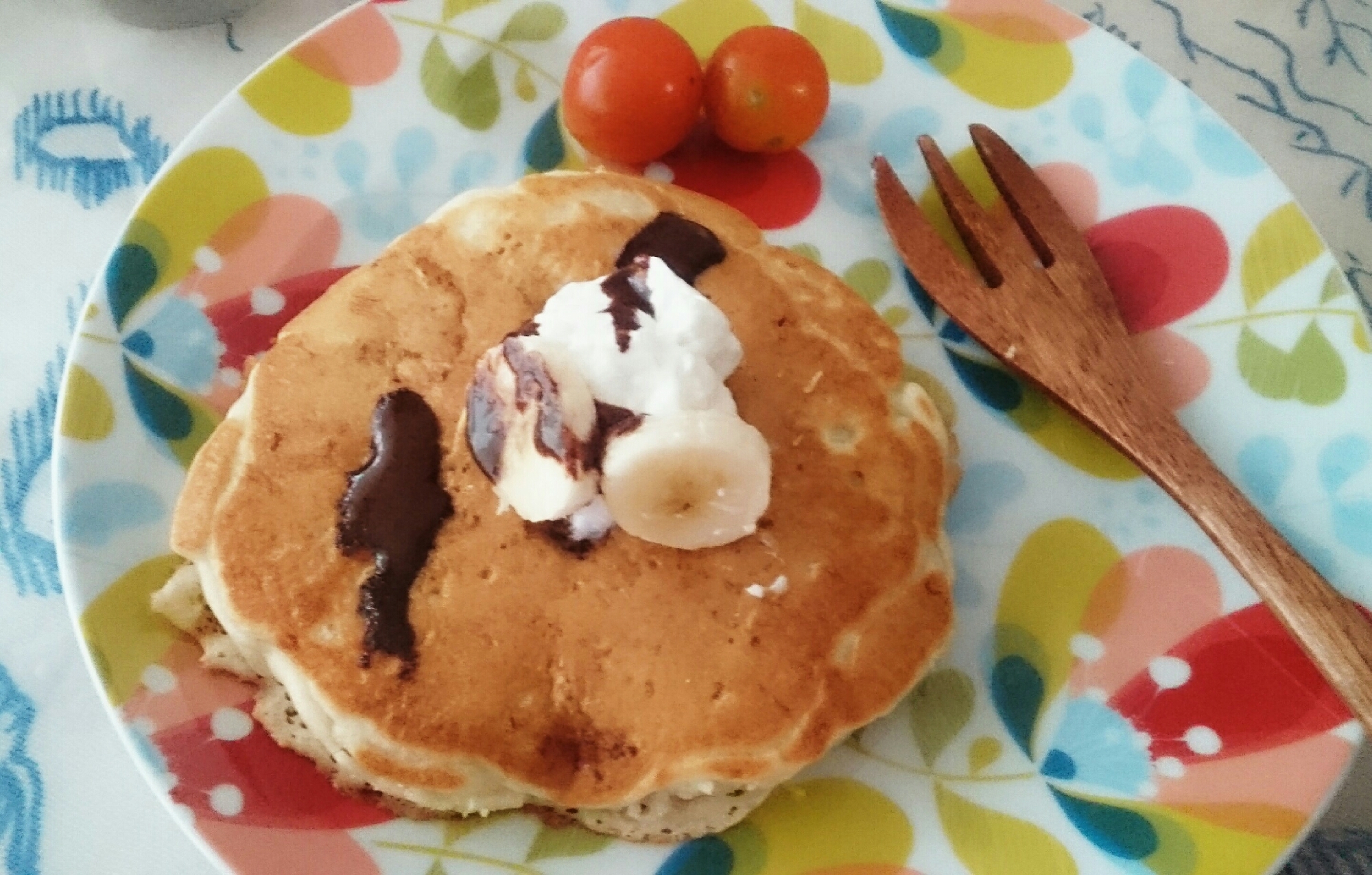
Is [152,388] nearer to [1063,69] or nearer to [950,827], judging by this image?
[950,827]

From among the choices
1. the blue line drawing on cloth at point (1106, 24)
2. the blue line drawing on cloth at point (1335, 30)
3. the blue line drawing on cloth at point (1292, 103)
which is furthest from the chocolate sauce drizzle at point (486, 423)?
the blue line drawing on cloth at point (1335, 30)

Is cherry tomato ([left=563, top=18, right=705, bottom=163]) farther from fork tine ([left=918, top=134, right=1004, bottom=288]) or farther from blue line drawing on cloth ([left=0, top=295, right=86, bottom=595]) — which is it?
blue line drawing on cloth ([left=0, top=295, right=86, bottom=595])

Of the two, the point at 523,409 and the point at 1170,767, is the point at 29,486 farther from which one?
the point at 1170,767

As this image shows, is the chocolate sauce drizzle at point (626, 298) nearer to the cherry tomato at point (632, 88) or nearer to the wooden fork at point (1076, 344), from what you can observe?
the cherry tomato at point (632, 88)

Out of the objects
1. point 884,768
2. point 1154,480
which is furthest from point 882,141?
point 884,768

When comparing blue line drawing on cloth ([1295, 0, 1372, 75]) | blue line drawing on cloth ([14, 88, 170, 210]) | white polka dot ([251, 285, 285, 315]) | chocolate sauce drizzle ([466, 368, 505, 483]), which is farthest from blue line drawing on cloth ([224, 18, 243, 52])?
blue line drawing on cloth ([1295, 0, 1372, 75])

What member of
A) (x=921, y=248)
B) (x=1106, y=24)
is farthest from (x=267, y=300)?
(x=1106, y=24)
